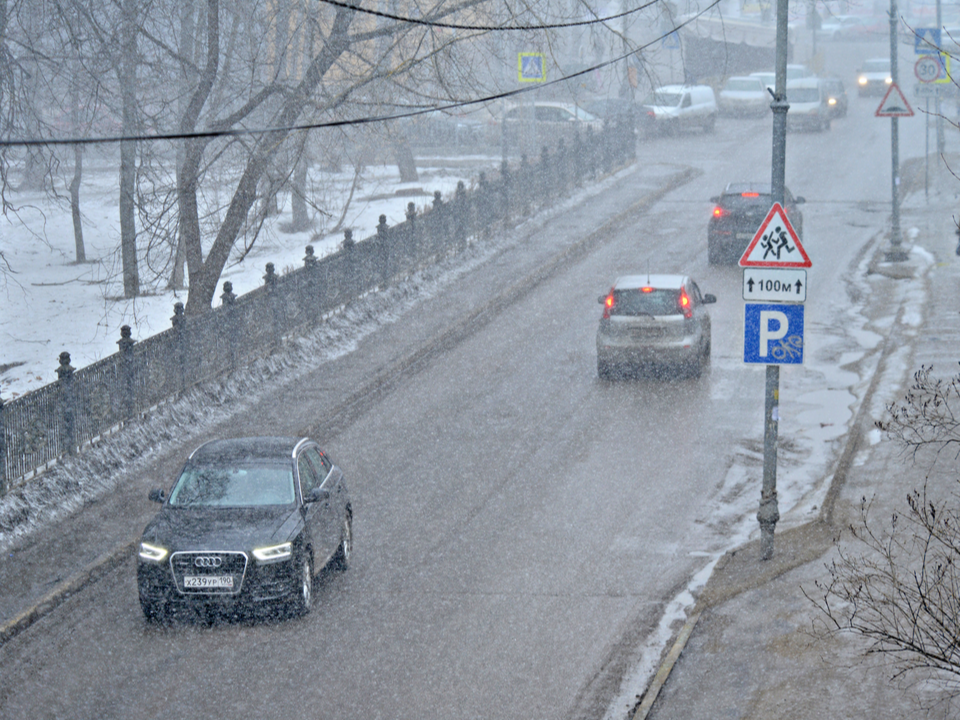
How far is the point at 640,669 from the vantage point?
10.0m

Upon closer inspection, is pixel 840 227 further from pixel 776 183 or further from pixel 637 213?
pixel 776 183

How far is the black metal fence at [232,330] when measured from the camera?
579 inches

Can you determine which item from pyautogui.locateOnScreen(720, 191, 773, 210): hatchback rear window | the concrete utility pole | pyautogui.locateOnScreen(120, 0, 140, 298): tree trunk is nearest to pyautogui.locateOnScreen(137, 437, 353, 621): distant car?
the concrete utility pole

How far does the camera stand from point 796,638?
9906mm

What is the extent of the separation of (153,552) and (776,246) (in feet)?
22.0

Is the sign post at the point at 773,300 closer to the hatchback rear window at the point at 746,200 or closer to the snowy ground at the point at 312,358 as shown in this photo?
the snowy ground at the point at 312,358

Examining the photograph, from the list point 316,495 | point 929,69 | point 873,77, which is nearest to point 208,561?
point 316,495

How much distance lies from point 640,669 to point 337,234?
2348 centimetres

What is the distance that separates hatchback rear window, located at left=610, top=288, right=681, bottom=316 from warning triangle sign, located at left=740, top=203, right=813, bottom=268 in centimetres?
689

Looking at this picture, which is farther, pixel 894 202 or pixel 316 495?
pixel 894 202

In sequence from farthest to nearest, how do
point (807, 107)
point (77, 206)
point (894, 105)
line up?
point (807, 107) < point (77, 206) < point (894, 105)

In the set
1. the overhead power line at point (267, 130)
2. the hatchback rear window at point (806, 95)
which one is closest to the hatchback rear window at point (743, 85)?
the hatchback rear window at point (806, 95)

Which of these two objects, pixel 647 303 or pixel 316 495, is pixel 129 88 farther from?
pixel 316 495

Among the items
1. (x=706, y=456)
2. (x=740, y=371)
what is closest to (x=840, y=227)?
(x=740, y=371)
